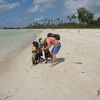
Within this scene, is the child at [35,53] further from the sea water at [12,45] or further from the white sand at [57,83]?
the sea water at [12,45]

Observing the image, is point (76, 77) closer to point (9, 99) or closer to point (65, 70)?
point (65, 70)

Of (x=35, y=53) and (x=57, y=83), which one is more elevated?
(x=35, y=53)

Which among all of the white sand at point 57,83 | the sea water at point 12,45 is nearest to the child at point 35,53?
the white sand at point 57,83

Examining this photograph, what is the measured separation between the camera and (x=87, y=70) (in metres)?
9.67

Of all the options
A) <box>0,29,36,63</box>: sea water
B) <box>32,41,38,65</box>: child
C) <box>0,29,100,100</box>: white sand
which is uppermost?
<box>32,41,38,65</box>: child

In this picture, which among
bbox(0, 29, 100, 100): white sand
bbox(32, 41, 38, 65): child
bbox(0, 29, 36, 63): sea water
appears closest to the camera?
bbox(0, 29, 100, 100): white sand

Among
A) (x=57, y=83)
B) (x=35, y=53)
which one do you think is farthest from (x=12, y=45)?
(x=57, y=83)

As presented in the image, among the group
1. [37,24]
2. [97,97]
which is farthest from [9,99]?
[37,24]

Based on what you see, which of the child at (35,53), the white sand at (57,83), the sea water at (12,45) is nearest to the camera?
the white sand at (57,83)

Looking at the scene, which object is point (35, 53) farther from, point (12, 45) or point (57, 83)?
point (12, 45)

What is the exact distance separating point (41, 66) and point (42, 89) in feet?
12.0

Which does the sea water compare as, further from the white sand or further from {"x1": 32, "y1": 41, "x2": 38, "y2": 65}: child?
the white sand

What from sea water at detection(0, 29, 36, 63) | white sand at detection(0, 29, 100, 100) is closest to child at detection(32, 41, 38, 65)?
white sand at detection(0, 29, 100, 100)

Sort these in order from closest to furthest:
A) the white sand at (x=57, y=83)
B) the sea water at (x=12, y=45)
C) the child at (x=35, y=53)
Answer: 1. the white sand at (x=57, y=83)
2. the child at (x=35, y=53)
3. the sea water at (x=12, y=45)
